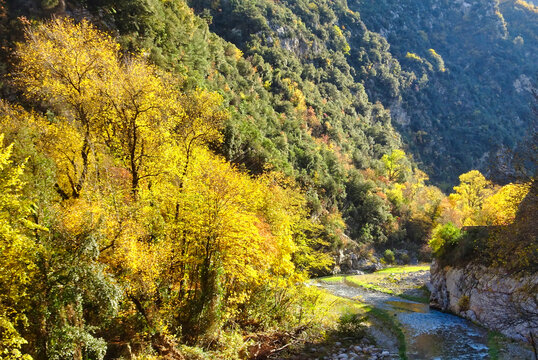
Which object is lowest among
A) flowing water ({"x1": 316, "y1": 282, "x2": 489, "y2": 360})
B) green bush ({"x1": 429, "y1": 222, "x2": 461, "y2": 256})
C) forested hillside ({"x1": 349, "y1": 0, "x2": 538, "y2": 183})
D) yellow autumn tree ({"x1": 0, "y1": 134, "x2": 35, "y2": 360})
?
flowing water ({"x1": 316, "y1": 282, "x2": 489, "y2": 360})

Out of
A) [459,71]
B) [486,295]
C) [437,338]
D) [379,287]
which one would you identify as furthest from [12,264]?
[459,71]

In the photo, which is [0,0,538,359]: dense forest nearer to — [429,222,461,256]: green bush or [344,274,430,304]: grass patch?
[429,222,461,256]: green bush

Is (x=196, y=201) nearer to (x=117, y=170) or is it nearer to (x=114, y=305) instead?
(x=114, y=305)

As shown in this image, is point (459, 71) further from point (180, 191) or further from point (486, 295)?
point (180, 191)

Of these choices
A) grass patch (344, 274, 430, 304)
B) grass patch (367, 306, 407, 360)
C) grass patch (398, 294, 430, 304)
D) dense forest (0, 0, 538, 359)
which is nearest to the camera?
dense forest (0, 0, 538, 359)

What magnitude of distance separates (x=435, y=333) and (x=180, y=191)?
18479mm

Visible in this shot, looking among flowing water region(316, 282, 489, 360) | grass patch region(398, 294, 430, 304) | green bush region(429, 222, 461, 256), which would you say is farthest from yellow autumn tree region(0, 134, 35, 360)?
grass patch region(398, 294, 430, 304)

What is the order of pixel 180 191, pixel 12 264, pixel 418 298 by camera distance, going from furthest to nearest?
1. pixel 418 298
2. pixel 180 191
3. pixel 12 264

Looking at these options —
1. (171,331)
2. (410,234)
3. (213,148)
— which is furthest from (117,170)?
(410,234)

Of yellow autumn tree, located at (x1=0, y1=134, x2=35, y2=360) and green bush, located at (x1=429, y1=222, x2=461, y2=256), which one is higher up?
green bush, located at (x1=429, y1=222, x2=461, y2=256)

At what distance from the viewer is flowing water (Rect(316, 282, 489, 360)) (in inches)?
674

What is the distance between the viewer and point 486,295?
20531 millimetres

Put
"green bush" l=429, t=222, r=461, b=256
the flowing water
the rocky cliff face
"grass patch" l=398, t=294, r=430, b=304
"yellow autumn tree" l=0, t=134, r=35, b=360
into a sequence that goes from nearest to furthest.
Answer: "yellow autumn tree" l=0, t=134, r=35, b=360
the rocky cliff face
the flowing water
"green bush" l=429, t=222, r=461, b=256
"grass patch" l=398, t=294, r=430, b=304

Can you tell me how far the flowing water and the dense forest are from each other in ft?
16.1
